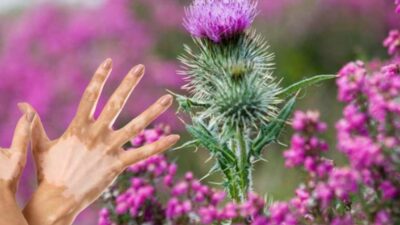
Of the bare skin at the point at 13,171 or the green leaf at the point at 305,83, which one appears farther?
the green leaf at the point at 305,83

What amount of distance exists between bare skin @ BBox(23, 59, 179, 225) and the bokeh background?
5768 mm

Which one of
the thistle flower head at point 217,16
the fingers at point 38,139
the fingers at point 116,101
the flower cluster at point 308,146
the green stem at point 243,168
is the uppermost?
the thistle flower head at point 217,16

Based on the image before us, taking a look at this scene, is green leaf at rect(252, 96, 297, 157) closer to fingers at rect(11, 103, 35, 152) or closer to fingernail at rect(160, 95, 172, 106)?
fingernail at rect(160, 95, 172, 106)

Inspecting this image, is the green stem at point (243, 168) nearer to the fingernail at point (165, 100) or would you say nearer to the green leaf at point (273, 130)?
the green leaf at point (273, 130)

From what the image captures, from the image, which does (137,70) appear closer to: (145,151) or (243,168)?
(145,151)

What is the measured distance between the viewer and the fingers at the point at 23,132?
299cm

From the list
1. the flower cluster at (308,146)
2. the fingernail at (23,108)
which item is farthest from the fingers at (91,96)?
the flower cluster at (308,146)

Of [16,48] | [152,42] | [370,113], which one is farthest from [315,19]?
[370,113]

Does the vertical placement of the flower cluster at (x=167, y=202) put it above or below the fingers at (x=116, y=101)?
below

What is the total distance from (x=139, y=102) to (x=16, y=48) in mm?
1998

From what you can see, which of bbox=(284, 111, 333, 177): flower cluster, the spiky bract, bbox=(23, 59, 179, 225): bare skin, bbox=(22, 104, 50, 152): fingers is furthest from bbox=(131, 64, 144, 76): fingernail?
bbox=(284, 111, 333, 177): flower cluster

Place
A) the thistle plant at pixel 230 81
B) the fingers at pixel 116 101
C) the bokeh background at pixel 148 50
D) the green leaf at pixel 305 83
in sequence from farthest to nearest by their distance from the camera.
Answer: the bokeh background at pixel 148 50 < the thistle plant at pixel 230 81 < the fingers at pixel 116 101 < the green leaf at pixel 305 83

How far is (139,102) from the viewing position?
9281mm

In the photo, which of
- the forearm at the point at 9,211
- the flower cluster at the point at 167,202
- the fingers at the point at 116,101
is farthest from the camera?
the fingers at the point at 116,101
